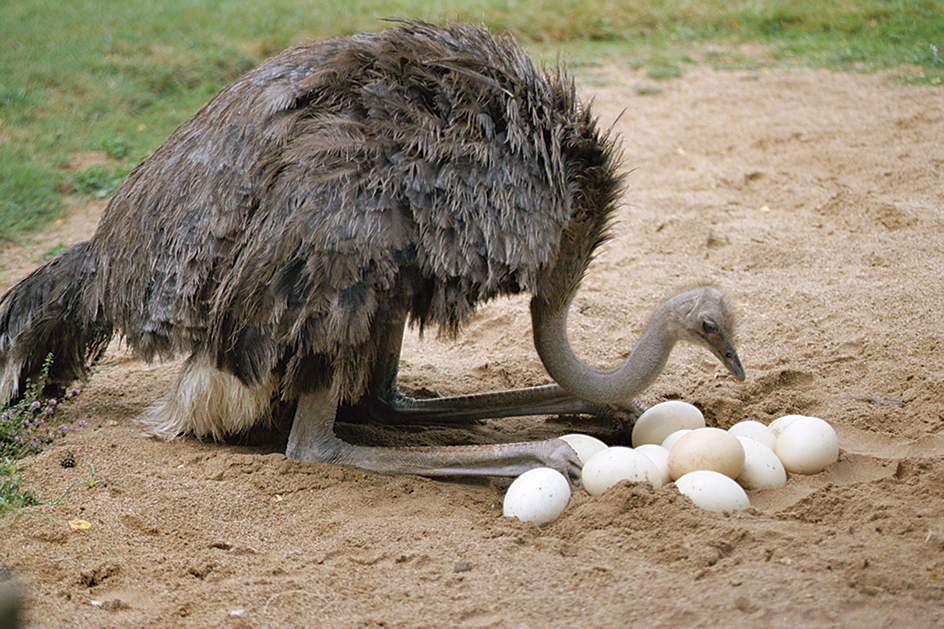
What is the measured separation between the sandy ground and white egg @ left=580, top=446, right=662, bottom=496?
97 mm

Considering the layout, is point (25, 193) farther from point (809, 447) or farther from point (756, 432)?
point (809, 447)

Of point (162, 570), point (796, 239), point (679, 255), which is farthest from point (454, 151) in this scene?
point (796, 239)

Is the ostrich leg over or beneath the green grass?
beneath

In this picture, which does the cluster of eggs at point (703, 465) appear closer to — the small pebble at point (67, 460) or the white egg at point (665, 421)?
the white egg at point (665, 421)

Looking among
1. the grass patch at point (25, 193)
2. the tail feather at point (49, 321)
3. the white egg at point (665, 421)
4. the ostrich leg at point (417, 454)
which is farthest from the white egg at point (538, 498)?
the grass patch at point (25, 193)

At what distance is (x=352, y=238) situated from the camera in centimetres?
312

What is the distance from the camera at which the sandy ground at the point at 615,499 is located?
8.04 ft

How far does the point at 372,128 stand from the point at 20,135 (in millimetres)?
4781

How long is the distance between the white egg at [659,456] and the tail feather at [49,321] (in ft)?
7.05

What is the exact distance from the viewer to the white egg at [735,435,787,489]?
3.19m

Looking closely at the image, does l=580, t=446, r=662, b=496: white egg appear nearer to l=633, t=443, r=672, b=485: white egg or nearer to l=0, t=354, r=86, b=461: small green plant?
l=633, t=443, r=672, b=485: white egg

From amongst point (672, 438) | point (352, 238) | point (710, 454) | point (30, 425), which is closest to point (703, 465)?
point (710, 454)

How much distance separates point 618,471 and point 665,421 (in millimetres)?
626

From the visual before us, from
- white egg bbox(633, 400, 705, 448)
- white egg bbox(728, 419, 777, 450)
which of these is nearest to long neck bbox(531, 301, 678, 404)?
white egg bbox(633, 400, 705, 448)
